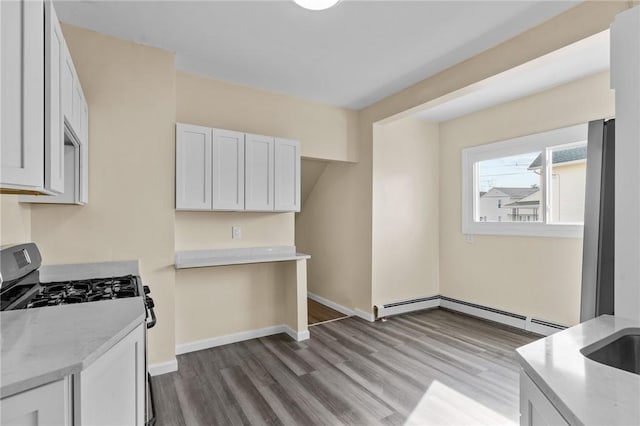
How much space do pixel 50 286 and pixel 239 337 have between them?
1.81m

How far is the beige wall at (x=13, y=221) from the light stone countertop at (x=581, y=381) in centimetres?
248

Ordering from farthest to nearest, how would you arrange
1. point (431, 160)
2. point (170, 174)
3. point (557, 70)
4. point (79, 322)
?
point (431, 160)
point (557, 70)
point (170, 174)
point (79, 322)

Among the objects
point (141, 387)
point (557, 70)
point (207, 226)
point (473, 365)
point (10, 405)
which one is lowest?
point (473, 365)

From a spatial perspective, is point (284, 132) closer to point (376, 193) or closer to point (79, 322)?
point (376, 193)

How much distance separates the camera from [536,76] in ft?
9.97

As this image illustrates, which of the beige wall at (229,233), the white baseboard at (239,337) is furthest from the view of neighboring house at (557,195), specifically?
the white baseboard at (239,337)

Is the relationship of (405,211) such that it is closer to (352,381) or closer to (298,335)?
(298,335)

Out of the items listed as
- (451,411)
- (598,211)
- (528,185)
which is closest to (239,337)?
(451,411)

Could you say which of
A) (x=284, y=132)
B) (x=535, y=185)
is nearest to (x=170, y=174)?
(x=284, y=132)

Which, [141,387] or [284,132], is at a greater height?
[284,132]

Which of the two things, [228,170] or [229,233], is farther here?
[229,233]

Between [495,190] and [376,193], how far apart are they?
1.52 meters

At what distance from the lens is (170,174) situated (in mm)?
2686

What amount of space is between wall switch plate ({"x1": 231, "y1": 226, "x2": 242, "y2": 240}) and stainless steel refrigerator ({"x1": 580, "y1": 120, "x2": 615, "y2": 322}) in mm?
3022
